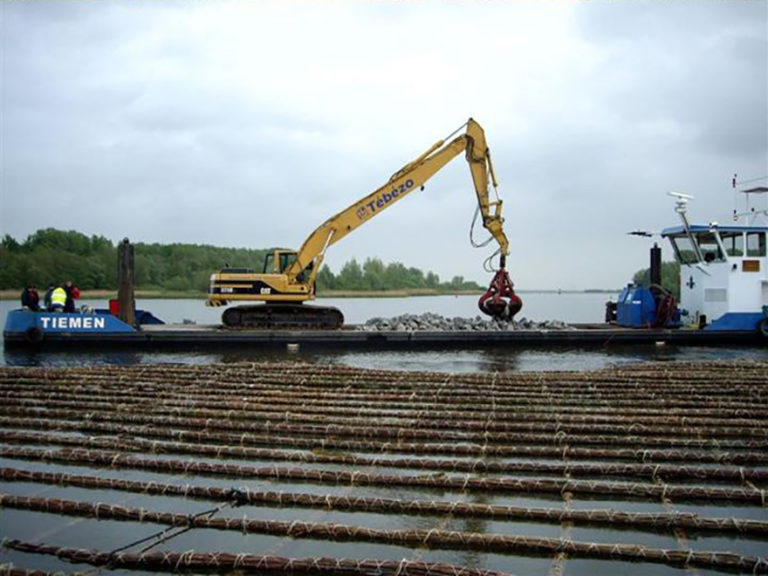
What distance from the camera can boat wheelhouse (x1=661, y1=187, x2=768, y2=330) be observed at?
17297 mm

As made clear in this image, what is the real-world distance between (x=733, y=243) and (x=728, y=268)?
73 cm

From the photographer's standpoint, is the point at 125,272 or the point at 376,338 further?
the point at 376,338

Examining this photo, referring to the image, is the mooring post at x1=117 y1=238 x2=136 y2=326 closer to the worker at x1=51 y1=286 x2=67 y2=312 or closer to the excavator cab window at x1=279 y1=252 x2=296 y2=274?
the worker at x1=51 y1=286 x2=67 y2=312

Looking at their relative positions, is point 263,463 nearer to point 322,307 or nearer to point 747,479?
point 747,479

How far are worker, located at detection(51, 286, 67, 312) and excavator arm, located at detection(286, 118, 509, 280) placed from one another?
635 centimetres

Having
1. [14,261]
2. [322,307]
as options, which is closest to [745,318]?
[322,307]

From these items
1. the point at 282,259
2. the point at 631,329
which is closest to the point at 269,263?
the point at 282,259

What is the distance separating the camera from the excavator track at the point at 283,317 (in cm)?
1831

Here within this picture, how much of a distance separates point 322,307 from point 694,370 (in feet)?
34.4

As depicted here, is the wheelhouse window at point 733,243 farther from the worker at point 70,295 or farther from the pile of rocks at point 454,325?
the worker at point 70,295

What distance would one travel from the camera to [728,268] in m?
17.3

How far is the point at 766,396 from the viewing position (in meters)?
7.41

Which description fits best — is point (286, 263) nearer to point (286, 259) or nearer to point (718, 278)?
point (286, 259)

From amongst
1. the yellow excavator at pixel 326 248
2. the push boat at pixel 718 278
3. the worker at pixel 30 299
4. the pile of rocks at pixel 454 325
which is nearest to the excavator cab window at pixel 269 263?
the yellow excavator at pixel 326 248
